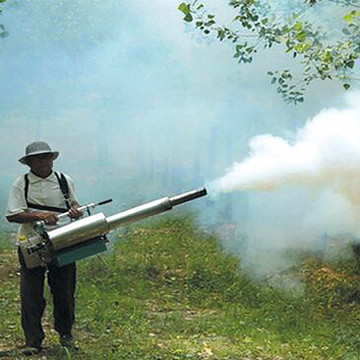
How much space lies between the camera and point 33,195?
4844mm

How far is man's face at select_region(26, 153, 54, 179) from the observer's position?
486 cm

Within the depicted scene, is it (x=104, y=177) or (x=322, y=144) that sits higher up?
(x=104, y=177)

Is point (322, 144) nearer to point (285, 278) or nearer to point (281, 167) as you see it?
point (281, 167)

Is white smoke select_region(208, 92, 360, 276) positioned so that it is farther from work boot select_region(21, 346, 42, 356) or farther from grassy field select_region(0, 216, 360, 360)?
work boot select_region(21, 346, 42, 356)

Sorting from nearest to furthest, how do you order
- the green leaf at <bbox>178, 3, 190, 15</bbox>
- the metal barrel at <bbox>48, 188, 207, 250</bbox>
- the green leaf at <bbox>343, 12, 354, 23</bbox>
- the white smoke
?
the metal barrel at <bbox>48, 188, 207, 250</bbox>, the green leaf at <bbox>343, 12, 354, 23</bbox>, the green leaf at <bbox>178, 3, 190, 15</bbox>, the white smoke

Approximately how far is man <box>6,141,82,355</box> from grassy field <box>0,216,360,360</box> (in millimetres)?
334

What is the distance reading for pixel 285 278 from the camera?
29.7 ft

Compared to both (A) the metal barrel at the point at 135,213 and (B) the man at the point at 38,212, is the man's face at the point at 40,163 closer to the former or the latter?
(B) the man at the point at 38,212

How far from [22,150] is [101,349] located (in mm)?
7298

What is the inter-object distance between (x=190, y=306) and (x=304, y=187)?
241cm

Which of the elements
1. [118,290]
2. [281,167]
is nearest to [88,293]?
[118,290]

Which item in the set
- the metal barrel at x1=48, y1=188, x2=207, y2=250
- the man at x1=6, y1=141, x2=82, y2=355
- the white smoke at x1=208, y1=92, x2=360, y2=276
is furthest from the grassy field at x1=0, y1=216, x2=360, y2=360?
the metal barrel at x1=48, y1=188, x2=207, y2=250

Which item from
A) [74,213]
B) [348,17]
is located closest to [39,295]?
[74,213]

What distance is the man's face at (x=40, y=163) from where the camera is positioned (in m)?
4.86
